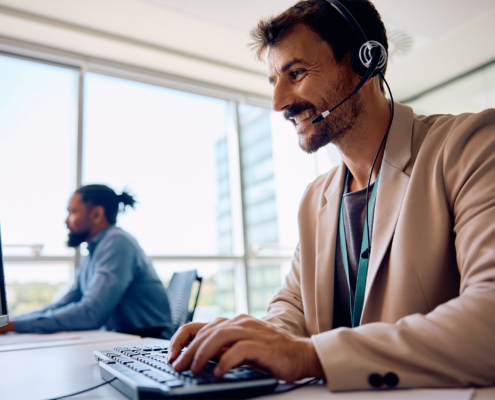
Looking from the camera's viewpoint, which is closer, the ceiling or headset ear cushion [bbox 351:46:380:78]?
headset ear cushion [bbox 351:46:380:78]

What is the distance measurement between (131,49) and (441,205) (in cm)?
363

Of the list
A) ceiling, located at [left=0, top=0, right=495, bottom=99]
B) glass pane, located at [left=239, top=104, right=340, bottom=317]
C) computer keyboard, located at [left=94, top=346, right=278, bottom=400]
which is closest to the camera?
computer keyboard, located at [left=94, top=346, right=278, bottom=400]

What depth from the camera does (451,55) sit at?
4.35m

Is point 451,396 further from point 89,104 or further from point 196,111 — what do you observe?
point 196,111

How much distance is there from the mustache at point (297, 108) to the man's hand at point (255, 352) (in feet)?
2.57

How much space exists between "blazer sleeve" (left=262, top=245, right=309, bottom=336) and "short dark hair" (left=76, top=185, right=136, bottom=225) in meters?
1.92

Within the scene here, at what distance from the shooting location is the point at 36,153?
3758mm

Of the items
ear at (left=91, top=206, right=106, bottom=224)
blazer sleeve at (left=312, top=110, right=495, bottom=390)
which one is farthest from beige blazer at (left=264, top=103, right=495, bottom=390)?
ear at (left=91, top=206, right=106, bottom=224)

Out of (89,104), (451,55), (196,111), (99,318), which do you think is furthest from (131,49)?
(451,55)

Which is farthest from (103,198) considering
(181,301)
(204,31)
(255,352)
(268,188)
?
(255,352)

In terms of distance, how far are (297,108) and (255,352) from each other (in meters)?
0.84

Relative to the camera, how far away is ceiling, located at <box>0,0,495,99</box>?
11.0ft

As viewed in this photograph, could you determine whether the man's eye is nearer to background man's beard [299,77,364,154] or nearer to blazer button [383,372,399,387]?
background man's beard [299,77,364,154]

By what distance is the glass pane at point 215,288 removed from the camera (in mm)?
4301
